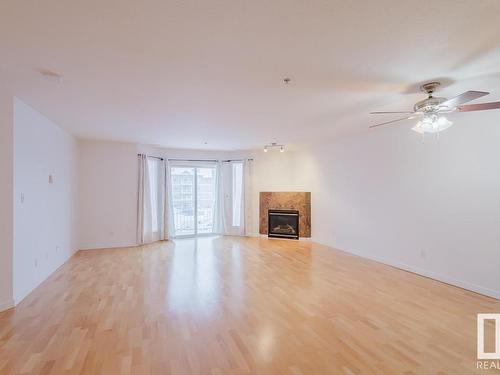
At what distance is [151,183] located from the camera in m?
6.67

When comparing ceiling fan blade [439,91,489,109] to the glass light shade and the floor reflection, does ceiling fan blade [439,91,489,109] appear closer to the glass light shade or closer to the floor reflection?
the glass light shade

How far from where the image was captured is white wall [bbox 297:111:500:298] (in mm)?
3408

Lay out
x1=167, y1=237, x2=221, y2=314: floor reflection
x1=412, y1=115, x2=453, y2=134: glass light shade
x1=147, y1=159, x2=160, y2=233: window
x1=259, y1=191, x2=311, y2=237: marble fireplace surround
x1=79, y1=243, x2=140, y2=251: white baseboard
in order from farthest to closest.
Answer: x1=259, y1=191, x2=311, y2=237: marble fireplace surround < x1=147, y1=159, x2=160, y2=233: window < x1=79, y1=243, x2=140, y2=251: white baseboard < x1=167, y1=237, x2=221, y2=314: floor reflection < x1=412, y1=115, x2=453, y2=134: glass light shade

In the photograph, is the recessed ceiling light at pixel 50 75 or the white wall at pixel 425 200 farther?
the white wall at pixel 425 200

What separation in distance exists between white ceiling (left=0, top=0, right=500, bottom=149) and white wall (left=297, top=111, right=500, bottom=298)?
923mm

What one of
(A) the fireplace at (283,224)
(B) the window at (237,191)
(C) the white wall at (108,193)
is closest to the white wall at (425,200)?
(A) the fireplace at (283,224)

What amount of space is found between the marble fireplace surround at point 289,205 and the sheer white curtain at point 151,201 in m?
2.72

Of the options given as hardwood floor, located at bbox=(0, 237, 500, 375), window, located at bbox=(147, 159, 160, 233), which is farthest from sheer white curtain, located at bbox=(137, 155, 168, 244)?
hardwood floor, located at bbox=(0, 237, 500, 375)

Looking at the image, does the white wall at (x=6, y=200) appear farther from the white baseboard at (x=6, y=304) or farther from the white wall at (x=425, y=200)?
the white wall at (x=425, y=200)

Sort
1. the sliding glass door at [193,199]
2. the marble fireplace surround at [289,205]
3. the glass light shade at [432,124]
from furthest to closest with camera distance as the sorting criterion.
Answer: the sliding glass door at [193,199]
the marble fireplace surround at [289,205]
the glass light shade at [432,124]

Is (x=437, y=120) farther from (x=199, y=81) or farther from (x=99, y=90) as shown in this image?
(x=99, y=90)

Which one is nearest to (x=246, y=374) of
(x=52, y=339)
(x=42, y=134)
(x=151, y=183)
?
(x=52, y=339)

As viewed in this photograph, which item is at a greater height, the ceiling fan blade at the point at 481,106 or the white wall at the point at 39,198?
the ceiling fan blade at the point at 481,106

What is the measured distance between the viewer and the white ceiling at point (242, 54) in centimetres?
159
